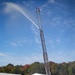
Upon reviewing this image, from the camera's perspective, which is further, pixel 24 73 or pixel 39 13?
pixel 24 73

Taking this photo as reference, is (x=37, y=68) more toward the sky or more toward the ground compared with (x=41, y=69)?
more toward the sky

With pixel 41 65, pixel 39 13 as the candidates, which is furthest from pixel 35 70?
pixel 39 13

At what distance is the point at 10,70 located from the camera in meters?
52.8

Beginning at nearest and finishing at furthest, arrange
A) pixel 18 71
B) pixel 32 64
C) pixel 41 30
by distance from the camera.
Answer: pixel 41 30, pixel 18 71, pixel 32 64

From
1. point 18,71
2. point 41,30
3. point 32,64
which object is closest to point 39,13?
point 41,30

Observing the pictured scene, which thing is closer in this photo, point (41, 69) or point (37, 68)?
point (41, 69)

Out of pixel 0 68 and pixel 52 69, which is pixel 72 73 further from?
pixel 0 68

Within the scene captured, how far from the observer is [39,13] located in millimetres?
19047

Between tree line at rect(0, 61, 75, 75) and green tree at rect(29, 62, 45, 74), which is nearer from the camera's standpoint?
tree line at rect(0, 61, 75, 75)

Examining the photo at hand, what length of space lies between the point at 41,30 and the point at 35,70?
37317mm

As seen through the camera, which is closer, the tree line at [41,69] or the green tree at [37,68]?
the tree line at [41,69]

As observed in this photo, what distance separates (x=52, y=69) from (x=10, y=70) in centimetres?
1043

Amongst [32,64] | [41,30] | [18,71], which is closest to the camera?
[41,30]

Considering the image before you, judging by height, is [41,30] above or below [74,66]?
below
